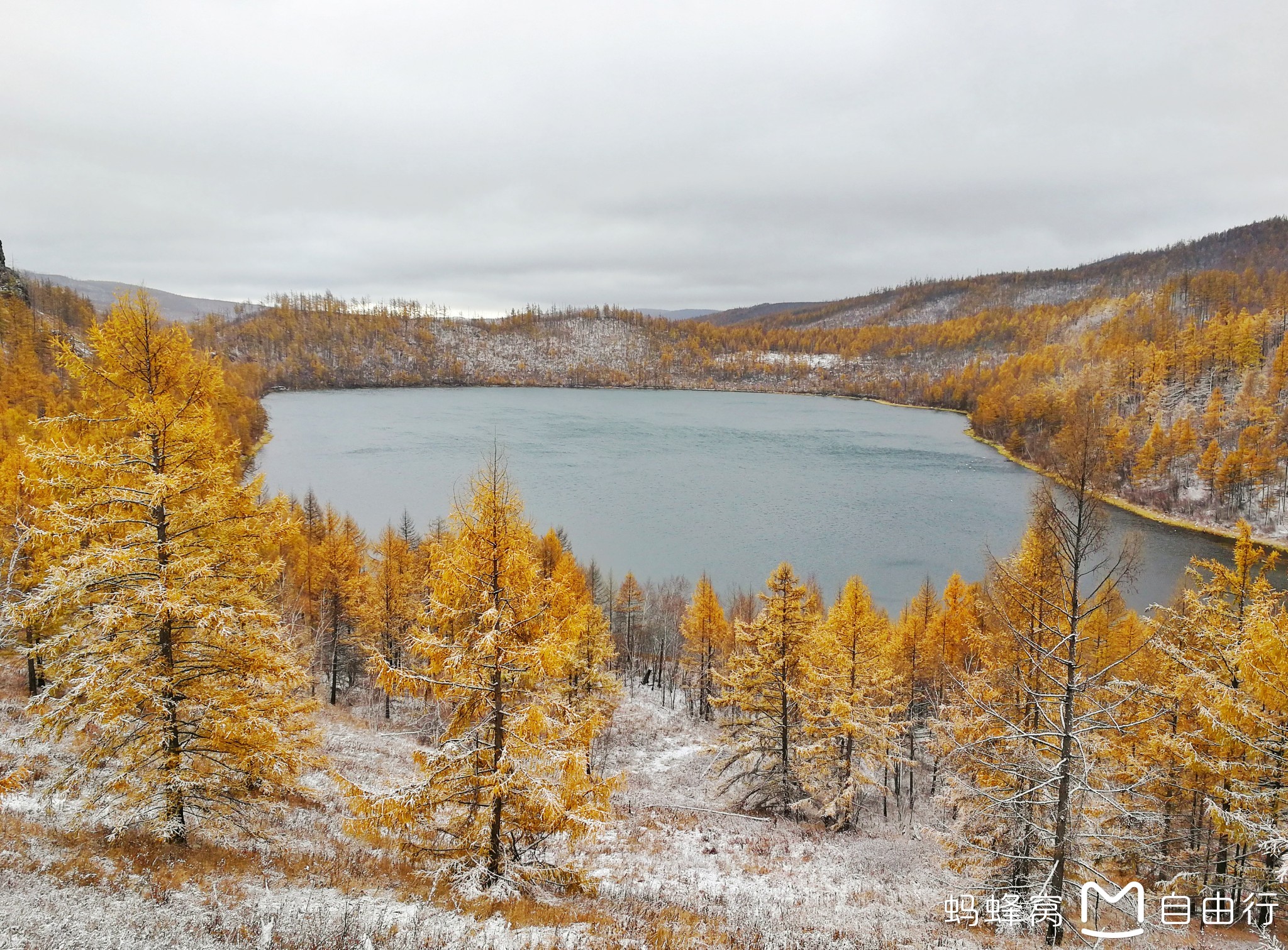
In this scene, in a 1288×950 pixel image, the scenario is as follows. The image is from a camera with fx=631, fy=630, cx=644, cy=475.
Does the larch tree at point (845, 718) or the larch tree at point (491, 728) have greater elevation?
the larch tree at point (491, 728)

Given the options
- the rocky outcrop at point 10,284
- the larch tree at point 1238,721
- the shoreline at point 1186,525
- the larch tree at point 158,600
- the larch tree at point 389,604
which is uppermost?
the rocky outcrop at point 10,284

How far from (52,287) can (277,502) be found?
552 feet

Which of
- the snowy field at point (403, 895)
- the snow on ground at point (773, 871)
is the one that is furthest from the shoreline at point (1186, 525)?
the snowy field at point (403, 895)

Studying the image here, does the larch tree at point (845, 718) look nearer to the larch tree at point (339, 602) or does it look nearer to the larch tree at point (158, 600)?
the larch tree at point (158, 600)

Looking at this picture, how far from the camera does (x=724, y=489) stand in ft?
255

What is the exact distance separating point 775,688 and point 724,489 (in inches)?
2319

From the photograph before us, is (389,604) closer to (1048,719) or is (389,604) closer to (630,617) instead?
(630,617)

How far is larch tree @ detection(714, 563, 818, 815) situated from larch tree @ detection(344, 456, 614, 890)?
33.6 feet

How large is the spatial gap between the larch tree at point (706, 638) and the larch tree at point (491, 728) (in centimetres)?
2470

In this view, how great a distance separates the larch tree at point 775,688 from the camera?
61.6 ft

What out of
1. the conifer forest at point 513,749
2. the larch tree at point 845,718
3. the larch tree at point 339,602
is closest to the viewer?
the conifer forest at point 513,749

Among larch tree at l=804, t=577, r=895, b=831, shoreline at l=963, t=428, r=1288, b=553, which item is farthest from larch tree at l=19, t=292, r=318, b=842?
shoreline at l=963, t=428, r=1288, b=553

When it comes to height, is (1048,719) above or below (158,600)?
below

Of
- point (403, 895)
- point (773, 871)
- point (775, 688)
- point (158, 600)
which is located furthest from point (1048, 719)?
point (158, 600)
